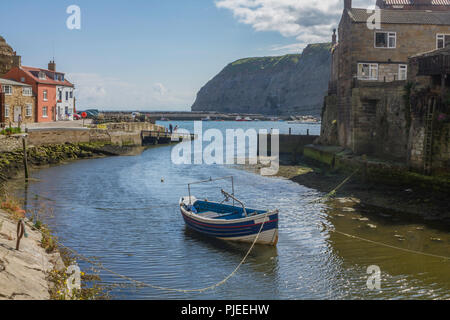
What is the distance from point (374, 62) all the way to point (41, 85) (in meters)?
43.6

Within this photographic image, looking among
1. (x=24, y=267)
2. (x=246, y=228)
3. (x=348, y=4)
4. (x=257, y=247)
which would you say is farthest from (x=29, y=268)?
(x=348, y=4)

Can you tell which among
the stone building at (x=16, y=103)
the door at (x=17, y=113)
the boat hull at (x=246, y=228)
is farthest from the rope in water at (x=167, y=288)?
the door at (x=17, y=113)

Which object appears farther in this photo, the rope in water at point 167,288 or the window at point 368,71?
the window at point 368,71

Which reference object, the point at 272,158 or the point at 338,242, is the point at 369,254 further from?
the point at 272,158

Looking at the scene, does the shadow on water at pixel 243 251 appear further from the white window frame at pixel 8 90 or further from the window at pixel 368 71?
the white window frame at pixel 8 90

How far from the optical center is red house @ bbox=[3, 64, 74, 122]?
6181 centimetres

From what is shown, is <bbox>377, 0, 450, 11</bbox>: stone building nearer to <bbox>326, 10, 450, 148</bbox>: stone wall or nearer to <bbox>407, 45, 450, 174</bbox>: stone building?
<bbox>326, 10, 450, 148</bbox>: stone wall

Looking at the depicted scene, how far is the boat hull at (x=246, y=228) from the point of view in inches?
774

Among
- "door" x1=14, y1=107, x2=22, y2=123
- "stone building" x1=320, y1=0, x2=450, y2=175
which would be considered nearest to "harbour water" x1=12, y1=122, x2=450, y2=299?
"stone building" x1=320, y1=0, x2=450, y2=175

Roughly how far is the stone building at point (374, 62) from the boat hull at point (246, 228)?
18.3 metres

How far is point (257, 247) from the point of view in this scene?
2002cm

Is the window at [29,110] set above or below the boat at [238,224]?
above

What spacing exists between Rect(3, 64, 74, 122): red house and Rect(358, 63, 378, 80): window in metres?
42.1
